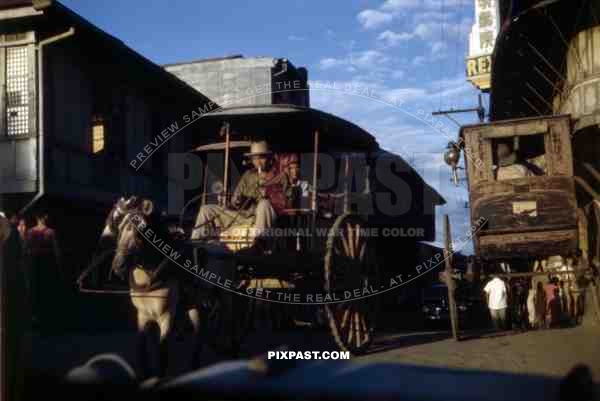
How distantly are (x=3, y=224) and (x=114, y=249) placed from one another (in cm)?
266

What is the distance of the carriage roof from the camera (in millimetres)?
8242

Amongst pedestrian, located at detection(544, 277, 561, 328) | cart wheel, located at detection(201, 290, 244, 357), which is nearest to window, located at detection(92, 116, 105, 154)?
cart wheel, located at detection(201, 290, 244, 357)

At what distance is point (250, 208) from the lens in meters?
8.42

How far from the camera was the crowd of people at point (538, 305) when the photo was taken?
46.7ft

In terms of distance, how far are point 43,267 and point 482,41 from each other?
72.8 ft

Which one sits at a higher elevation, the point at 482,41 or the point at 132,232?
the point at 482,41

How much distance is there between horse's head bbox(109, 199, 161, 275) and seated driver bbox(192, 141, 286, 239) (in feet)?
5.35

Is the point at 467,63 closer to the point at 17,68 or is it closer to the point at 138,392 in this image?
the point at 17,68

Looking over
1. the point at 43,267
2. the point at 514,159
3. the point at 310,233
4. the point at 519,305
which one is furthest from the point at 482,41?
the point at 310,233

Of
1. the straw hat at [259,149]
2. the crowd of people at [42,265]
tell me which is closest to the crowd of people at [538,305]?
the straw hat at [259,149]

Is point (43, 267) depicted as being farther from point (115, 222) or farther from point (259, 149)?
point (115, 222)

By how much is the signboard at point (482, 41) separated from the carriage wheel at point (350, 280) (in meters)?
21.0

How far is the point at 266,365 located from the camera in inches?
89.4

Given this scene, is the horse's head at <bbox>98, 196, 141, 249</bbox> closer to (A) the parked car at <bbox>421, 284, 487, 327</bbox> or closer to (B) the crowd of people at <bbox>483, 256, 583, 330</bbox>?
(B) the crowd of people at <bbox>483, 256, 583, 330</bbox>
